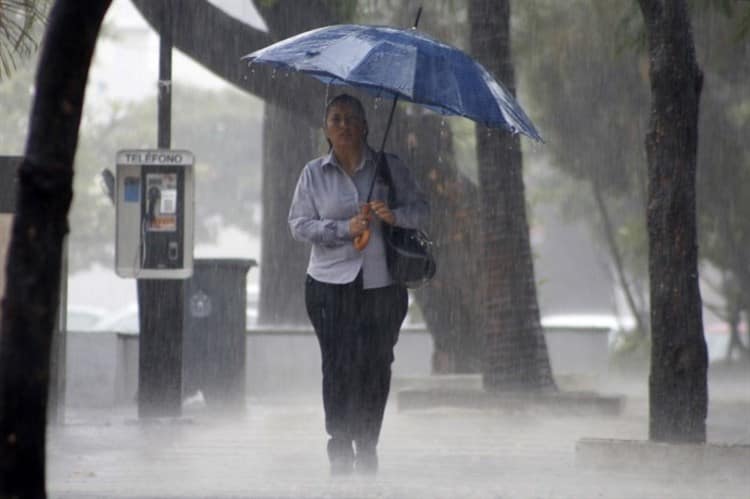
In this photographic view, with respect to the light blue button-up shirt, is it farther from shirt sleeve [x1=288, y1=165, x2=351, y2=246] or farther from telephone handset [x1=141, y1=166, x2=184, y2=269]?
telephone handset [x1=141, y1=166, x2=184, y2=269]

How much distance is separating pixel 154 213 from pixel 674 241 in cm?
493

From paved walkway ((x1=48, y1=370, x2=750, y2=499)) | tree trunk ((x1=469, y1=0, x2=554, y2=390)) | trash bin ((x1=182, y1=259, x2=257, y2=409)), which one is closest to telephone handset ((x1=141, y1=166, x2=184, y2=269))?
trash bin ((x1=182, y1=259, x2=257, y2=409))

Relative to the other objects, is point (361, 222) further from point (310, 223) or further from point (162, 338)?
point (162, 338)

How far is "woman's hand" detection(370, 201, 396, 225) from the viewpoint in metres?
8.23

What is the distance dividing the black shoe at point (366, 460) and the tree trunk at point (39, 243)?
3583mm

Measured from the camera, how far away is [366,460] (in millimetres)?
8352

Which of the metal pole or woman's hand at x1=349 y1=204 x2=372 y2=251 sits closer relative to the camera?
woman's hand at x1=349 y1=204 x2=372 y2=251

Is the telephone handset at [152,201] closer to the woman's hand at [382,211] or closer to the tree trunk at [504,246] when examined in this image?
the tree trunk at [504,246]

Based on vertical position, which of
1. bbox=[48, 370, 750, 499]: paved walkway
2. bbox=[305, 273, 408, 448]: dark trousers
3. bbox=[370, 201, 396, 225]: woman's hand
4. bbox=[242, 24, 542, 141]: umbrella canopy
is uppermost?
bbox=[242, 24, 542, 141]: umbrella canopy

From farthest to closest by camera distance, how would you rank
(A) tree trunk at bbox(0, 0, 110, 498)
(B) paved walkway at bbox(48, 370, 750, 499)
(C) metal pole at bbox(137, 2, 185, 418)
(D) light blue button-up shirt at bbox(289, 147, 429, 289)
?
1. (C) metal pole at bbox(137, 2, 185, 418)
2. (D) light blue button-up shirt at bbox(289, 147, 429, 289)
3. (B) paved walkway at bbox(48, 370, 750, 499)
4. (A) tree trunk at bbox(0, 0, 110, 498)

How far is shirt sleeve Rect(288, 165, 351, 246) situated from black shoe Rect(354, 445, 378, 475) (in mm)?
1015

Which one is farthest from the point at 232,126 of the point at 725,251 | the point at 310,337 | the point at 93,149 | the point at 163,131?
the point at 163,131

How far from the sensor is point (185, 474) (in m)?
8.63

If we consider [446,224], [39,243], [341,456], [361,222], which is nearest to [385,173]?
[361,222]
